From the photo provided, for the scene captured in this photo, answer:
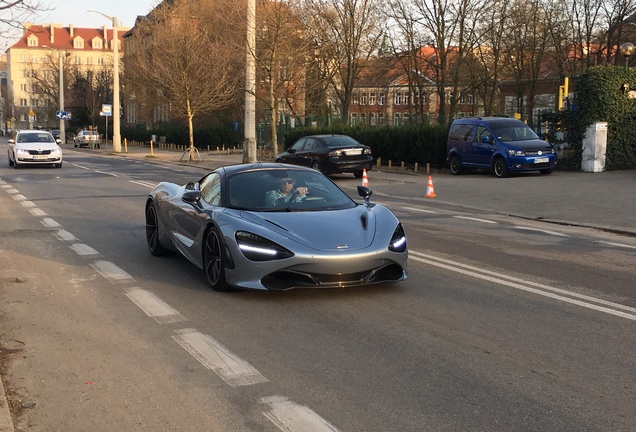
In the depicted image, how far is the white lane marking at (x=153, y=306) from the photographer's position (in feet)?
22.0

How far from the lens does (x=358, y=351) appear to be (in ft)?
18.6

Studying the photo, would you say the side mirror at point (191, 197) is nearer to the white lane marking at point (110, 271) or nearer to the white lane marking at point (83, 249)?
the white lane marking at point (110, 271)

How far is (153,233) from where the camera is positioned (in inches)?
394

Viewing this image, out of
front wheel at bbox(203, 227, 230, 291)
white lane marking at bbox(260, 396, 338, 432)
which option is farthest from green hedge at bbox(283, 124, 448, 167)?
white lane marking at bbox(260, 396, 338, 432)

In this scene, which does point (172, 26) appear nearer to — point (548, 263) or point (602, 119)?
point (602, 119)

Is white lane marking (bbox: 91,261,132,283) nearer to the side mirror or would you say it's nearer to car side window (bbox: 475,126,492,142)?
the side mirror

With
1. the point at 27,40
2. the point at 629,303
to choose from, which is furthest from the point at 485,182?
the point at 27,40

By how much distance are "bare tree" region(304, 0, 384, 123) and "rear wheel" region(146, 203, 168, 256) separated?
133 ft

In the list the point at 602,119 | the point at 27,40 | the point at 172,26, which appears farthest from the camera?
the point at 27,40

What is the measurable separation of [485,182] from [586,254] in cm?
1192

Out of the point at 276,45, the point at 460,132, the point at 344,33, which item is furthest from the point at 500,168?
the point at 344,33

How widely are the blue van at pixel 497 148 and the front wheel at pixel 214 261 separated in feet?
54.6

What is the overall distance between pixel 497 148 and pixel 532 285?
629 inches

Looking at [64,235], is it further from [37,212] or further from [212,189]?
[212,189]
